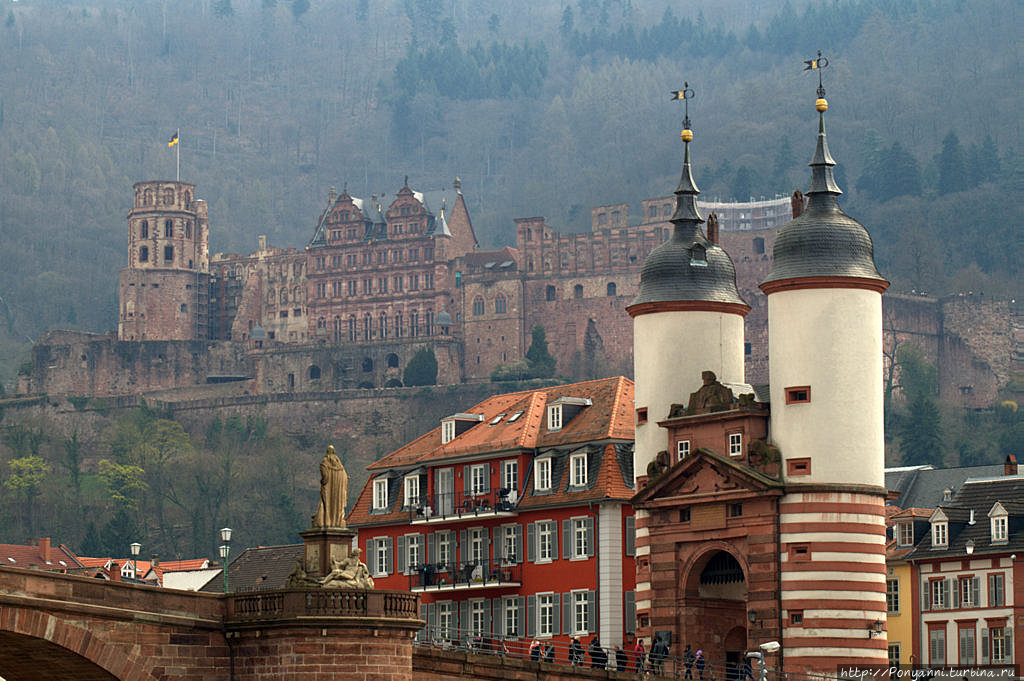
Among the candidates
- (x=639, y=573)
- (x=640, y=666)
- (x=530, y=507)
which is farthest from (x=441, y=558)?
(x=640, y=666)

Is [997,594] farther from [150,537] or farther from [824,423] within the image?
[150,537]

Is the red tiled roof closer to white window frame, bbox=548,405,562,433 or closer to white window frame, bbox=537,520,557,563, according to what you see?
white window frame, bbox=548,405,562,433

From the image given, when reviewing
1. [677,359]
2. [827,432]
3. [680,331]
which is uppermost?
[680,331]

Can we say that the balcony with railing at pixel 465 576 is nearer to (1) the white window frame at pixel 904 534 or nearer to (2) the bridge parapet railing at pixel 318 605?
(1) the white window frame at pixel 904 534

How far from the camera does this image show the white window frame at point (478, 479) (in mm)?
83000

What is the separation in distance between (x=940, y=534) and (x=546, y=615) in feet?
48.9

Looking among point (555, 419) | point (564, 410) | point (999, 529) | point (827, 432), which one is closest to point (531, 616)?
point (555, 419)

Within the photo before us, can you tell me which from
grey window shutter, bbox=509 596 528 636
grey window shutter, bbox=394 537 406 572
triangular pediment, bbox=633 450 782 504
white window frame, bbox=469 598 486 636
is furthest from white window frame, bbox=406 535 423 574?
triangular pediment, bbox=633 450 782 504

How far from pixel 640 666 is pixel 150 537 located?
111 m

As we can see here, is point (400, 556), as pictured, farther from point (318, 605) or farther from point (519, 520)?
point (318, 605)

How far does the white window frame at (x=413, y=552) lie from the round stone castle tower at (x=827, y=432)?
18565 mm

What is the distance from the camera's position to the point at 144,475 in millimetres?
189000

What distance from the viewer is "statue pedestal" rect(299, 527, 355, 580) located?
174 feet

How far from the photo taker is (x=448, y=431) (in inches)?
3465
